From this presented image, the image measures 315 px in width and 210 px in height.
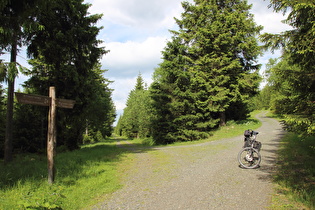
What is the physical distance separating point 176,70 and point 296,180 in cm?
1541

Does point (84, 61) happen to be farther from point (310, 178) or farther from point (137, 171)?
point (310, 178)

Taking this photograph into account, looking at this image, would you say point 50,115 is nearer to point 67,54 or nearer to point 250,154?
point 250,154

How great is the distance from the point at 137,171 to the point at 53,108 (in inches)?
156

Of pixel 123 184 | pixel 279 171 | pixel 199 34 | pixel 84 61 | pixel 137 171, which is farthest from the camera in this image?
pixel 199 34

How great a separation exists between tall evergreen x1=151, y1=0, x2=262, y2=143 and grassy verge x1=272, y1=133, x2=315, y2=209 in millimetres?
11650

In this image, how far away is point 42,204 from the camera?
12.5 feet

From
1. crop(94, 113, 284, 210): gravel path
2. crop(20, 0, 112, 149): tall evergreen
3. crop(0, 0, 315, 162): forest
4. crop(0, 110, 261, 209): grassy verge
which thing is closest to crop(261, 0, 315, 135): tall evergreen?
crop(0, 0, 315, 162): forest

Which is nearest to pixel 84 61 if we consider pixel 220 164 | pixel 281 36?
pixel 220 164

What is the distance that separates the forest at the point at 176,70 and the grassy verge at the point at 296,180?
1507 mm

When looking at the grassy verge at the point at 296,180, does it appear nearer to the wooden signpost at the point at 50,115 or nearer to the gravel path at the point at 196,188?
the gravel path at the point at 196,188

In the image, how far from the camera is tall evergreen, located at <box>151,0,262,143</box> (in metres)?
20.0

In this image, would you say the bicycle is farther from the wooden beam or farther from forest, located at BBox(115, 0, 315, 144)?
forest, located at BBox(115, 0, 315, 144)

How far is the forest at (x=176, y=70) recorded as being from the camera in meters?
5.70

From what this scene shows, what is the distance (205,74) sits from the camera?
2097 centimetres
